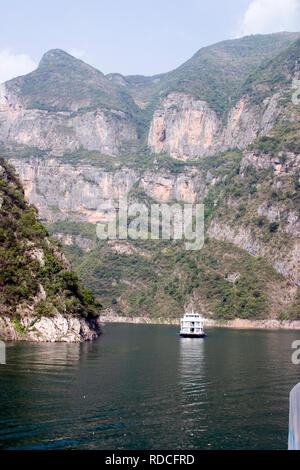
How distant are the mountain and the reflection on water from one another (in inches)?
412

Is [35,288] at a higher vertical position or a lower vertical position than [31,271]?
lower

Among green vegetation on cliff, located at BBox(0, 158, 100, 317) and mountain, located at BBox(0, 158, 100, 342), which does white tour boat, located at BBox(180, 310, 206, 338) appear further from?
mountain, located at BBox(0, 158, 100, 342)

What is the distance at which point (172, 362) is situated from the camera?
7694 centimetres

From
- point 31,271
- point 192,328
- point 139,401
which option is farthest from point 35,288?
point 192,328

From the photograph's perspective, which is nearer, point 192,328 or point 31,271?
point 31,271

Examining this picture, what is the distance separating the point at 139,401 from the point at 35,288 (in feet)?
167

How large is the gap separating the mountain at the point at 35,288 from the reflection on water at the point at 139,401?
1046cm

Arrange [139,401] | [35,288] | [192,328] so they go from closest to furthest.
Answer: [139,401] < [35,288] < [192,328]

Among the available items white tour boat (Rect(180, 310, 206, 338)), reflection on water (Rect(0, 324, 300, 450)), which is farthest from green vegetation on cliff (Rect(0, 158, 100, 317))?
white tour boat (Rect(180, 310, 206, 338))

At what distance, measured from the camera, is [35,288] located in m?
95.3

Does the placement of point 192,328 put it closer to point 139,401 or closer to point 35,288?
point 35,288

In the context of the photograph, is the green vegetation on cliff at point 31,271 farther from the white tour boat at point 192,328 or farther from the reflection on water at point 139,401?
the white tour boat at point 192,328

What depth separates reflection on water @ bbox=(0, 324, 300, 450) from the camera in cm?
Answer: 3681
